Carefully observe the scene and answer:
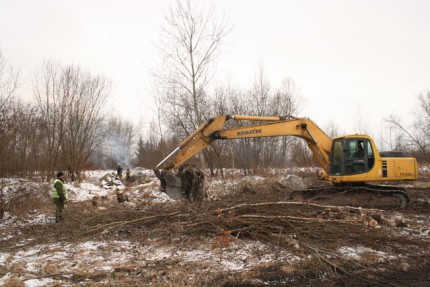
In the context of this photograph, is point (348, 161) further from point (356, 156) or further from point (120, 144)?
point (120, 144)

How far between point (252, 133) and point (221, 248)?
533cm

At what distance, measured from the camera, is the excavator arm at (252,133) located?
10547 mm

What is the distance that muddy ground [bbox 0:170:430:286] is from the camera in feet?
17.5

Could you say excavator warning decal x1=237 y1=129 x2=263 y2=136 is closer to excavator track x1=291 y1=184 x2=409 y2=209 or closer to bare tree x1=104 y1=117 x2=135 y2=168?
excavator track x1=291 y1=184 x2=409 y2=209

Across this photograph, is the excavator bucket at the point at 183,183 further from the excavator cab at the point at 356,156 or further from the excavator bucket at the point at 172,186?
the excavator cab at the point at 356,156

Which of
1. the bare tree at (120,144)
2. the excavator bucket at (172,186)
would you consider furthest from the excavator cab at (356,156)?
the bare tree at (120,144)

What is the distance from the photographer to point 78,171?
2455 centimetres

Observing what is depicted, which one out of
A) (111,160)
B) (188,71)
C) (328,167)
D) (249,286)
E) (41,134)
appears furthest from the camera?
(111,160)

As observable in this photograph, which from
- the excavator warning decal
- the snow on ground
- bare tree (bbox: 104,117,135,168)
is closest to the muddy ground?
the snow on ground

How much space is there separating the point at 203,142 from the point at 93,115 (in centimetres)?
1773

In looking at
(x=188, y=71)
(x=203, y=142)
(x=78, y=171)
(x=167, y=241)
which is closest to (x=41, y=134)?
(x=78, y=171)

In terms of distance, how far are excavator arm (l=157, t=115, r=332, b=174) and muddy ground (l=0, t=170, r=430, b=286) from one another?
5.51ft

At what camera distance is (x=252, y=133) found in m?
11.4

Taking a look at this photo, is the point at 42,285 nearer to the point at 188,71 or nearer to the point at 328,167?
the point at 328,167
